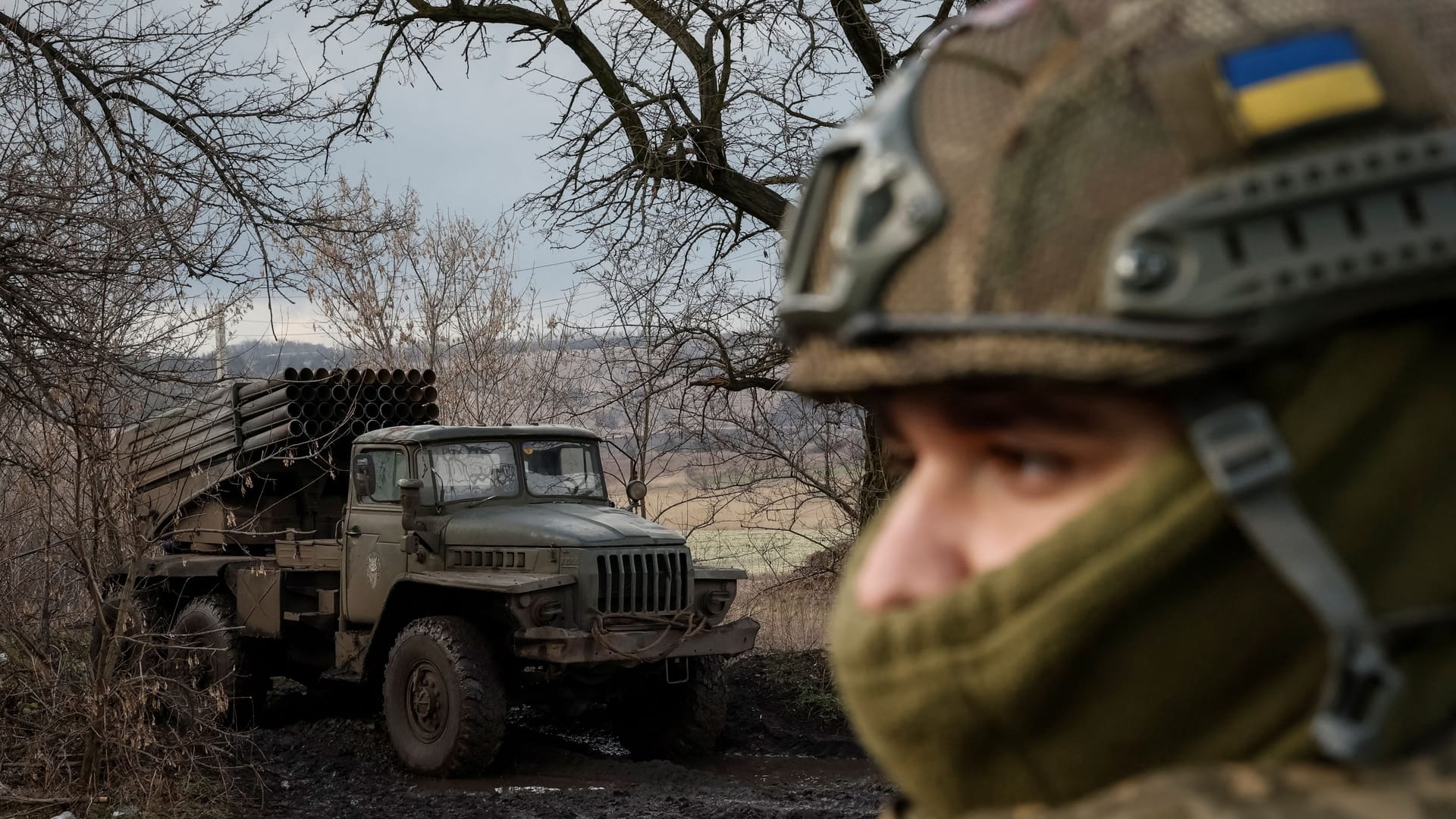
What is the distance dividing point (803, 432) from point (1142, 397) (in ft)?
37.7

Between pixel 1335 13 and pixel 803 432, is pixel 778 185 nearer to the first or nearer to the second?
pixel 803 432

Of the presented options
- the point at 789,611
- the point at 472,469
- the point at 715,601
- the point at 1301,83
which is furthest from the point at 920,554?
the point at 789,611

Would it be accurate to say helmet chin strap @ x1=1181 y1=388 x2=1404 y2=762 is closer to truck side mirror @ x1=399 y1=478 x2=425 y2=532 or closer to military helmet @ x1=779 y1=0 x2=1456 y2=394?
military helmet @ x1=779 y1=0 x2=1456 y2=394

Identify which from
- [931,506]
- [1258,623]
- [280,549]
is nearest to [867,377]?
[931,506]

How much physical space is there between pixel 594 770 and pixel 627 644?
3.58ft

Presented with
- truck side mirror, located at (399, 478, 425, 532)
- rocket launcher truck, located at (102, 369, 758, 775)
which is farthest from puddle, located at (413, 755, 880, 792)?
truck side mirror, located at (399, 478, 425, 532)

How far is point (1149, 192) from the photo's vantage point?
33.0 inches

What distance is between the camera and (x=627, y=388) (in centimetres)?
1323

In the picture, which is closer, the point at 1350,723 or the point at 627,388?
the point at 1350,723

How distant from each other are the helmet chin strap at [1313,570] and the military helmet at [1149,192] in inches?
2.0

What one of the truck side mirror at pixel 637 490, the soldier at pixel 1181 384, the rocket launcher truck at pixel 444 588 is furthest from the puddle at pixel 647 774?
the soldier at pixel 1181 384

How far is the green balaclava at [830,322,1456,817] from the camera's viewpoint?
823 millimetres

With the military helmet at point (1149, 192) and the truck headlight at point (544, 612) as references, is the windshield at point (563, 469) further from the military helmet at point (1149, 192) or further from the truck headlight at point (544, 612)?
the military helmet at point (1149, 192)

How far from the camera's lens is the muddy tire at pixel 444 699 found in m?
8.67
